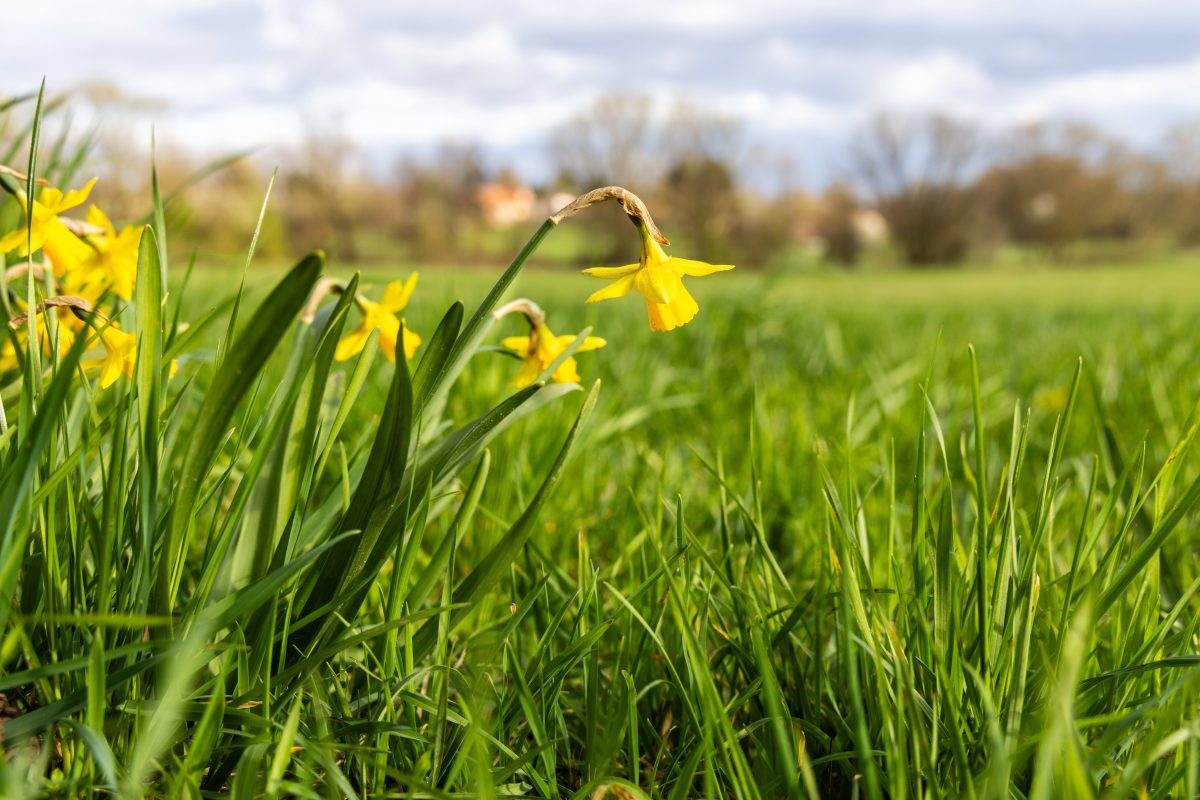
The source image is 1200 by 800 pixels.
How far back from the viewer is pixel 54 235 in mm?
941

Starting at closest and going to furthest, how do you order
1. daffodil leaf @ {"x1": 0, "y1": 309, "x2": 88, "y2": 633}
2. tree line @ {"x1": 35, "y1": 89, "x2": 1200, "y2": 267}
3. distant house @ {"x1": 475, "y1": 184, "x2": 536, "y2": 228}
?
1. daffodil leaf @ {"x1": 0, "y1": 309, "x2": 88, "y2": 633}
2. distant house @ {"x1": 475, "y1": 184, "x2": 536, "y2": 228}
3. tree line @ {"x1": 35, "y1": 89, "x2": 1200, "y2": 267}

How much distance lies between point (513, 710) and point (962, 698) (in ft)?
1.32

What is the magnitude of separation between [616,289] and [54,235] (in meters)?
0.63

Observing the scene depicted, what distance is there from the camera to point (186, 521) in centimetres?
71

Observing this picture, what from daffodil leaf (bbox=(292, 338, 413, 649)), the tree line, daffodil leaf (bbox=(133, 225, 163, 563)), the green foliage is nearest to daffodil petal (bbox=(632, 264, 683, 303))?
the green foliage

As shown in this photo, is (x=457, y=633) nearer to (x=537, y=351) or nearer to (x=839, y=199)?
(x=537, y=351)

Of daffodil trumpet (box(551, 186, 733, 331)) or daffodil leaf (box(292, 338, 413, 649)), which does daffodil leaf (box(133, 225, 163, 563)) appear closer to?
daffodil leaf (box(292, 338, 413, 649))

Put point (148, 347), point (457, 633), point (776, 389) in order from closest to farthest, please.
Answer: point (148, 347) → point (457, 633) → point (776, 389)

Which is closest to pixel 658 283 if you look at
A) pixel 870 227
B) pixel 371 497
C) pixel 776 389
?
pixel 371 497

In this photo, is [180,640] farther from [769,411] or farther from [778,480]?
[769,411]

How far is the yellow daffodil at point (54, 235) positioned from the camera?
84cm

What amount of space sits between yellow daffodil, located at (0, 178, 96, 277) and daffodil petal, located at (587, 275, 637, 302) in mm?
488

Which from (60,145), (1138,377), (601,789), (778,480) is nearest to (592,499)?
(778,480)

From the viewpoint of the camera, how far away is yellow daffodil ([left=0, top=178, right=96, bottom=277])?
0.84m
